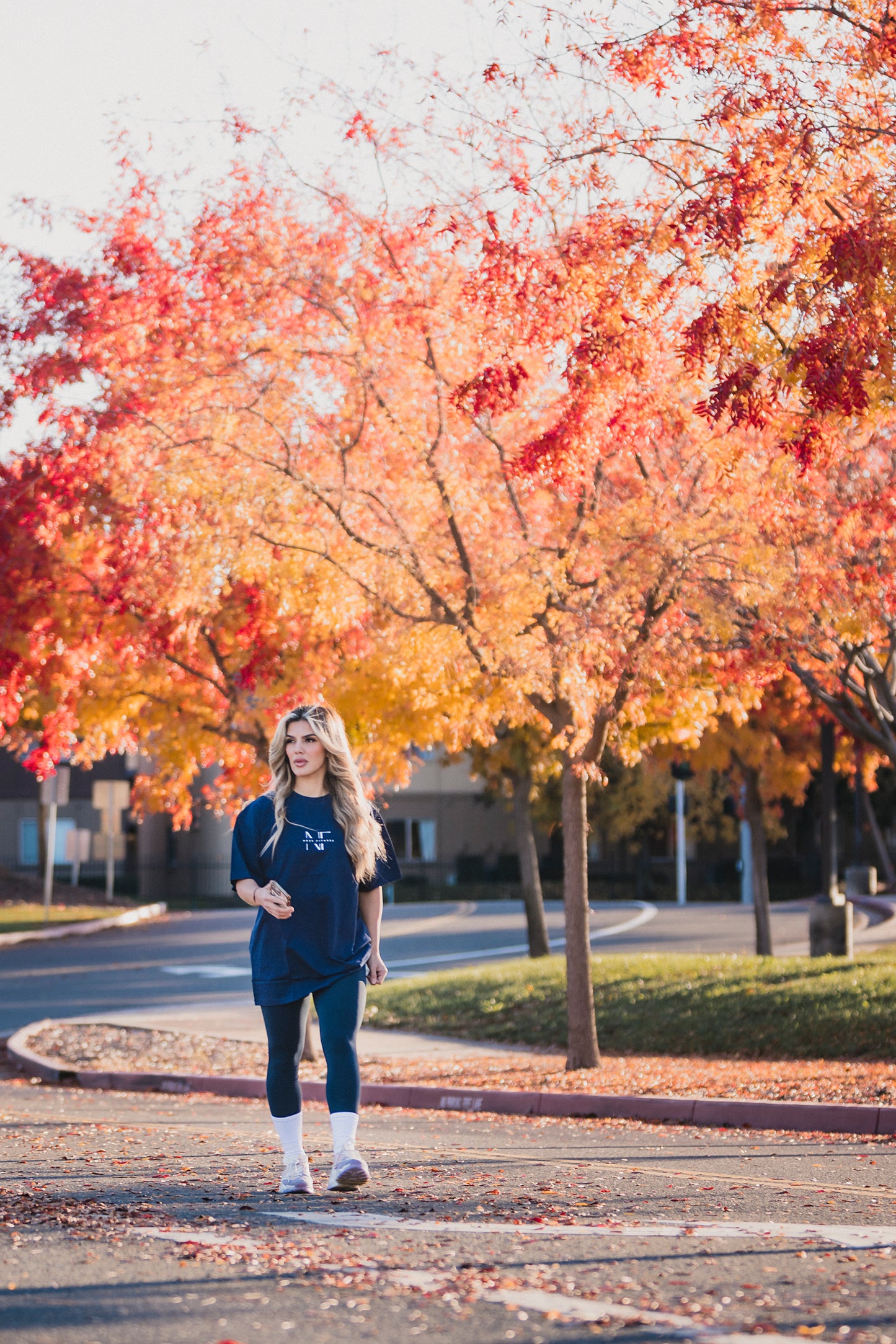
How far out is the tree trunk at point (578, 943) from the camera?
13.2 metres

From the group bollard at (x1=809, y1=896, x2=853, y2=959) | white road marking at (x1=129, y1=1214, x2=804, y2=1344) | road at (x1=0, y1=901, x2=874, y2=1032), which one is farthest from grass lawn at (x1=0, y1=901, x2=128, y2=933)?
white road marking at (x1=129, y1=1214, x2=804, y2=1344)

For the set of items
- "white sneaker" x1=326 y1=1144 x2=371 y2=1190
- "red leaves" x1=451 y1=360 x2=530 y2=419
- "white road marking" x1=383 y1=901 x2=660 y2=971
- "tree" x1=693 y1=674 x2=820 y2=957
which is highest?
"red leaves" x1=451 y1=360 x2=530 y2=419

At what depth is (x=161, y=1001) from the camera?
21.0 m

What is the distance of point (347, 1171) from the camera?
20.4 feet

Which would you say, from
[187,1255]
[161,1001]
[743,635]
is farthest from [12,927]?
[187,1255]

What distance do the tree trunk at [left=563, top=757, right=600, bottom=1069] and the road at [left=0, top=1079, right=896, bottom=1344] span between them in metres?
4.86

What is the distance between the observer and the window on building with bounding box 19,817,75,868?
55000mm

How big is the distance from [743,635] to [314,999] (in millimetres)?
8307

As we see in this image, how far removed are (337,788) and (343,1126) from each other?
1.32 metres

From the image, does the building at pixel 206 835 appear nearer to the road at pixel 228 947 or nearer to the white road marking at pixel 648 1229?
the road at pixel 228 947

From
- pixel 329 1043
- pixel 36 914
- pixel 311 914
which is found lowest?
pixel 36 914

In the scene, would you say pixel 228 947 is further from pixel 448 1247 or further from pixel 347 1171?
pixel 448 1247

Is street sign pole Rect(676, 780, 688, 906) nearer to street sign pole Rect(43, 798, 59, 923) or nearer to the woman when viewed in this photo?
street sign pole Rect(43, 798, 59, 923)

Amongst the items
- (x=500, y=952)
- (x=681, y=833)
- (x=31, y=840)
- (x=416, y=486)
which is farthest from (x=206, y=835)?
(x=416, y=486)
